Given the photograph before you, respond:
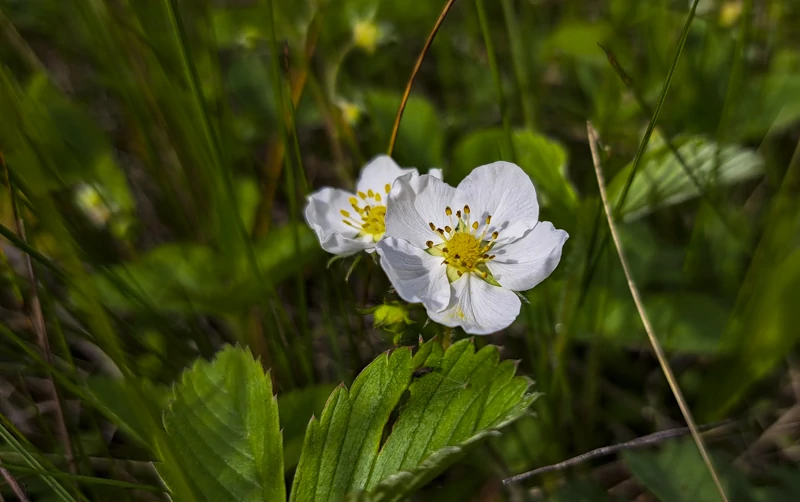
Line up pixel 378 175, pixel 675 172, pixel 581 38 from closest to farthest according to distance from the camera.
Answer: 1. pixel 378 175
2. pixel 675 172
3. pixel 581 38

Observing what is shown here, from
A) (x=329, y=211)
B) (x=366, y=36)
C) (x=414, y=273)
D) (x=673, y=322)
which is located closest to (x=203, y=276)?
(x=329, y=211)

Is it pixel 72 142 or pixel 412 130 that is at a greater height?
pixel 72 142

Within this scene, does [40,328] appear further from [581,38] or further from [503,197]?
[581,38]

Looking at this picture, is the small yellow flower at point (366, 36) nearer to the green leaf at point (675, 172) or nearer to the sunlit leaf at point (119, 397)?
the green leaf at point (675, 172)

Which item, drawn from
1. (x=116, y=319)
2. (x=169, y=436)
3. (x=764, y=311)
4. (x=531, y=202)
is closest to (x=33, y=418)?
(x=116, y=319)

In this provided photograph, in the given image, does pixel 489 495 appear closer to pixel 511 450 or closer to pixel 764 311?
pixel 511 450

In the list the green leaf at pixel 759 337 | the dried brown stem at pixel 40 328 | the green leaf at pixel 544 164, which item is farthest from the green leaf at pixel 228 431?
the green leaf at pixel 759 337

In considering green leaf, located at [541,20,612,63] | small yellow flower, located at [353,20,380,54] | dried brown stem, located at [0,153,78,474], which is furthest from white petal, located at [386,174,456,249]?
small yellow flower, located at [353,20,380,54]

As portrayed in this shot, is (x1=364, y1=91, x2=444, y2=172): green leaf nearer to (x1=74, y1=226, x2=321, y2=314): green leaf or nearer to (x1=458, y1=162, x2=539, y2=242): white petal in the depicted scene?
(x1=74, y1=226, x2=321, y2=314): green leaf
